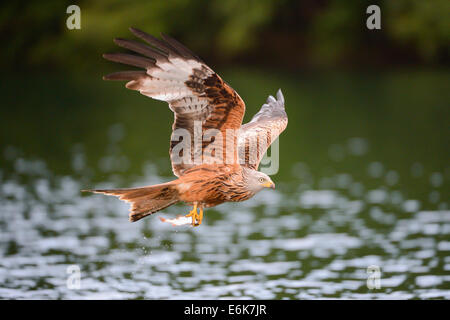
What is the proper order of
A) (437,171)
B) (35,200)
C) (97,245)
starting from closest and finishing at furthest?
(97,245)
(35,200)
(437,171)

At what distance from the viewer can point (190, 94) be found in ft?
29.8

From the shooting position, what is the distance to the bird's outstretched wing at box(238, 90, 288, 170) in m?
10.5

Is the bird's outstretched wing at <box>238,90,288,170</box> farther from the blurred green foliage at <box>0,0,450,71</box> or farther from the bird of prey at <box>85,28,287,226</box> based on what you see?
the blurred green foliage at <box>0,0,450,71</box>

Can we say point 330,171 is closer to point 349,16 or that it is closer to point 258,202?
point 258,202

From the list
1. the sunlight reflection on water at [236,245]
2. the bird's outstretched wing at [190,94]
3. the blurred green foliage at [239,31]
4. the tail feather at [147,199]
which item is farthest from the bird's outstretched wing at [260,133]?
the blurred green foliage at [239,31]

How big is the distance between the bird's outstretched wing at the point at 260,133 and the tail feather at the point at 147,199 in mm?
1262

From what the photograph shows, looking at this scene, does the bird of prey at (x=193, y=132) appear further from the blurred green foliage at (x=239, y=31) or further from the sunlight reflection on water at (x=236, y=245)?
the blurred green foliage at (x=239, y=31)

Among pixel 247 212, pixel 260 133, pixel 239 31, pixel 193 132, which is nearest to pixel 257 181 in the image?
pixel 193 132

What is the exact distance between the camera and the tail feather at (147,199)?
9.10 meters

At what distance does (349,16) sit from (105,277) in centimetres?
3784

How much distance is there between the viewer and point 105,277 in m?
20.4

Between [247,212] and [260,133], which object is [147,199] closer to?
[260,133]

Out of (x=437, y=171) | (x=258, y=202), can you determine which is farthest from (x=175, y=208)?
(x=437, y=171)

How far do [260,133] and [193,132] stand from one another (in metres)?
2.11
